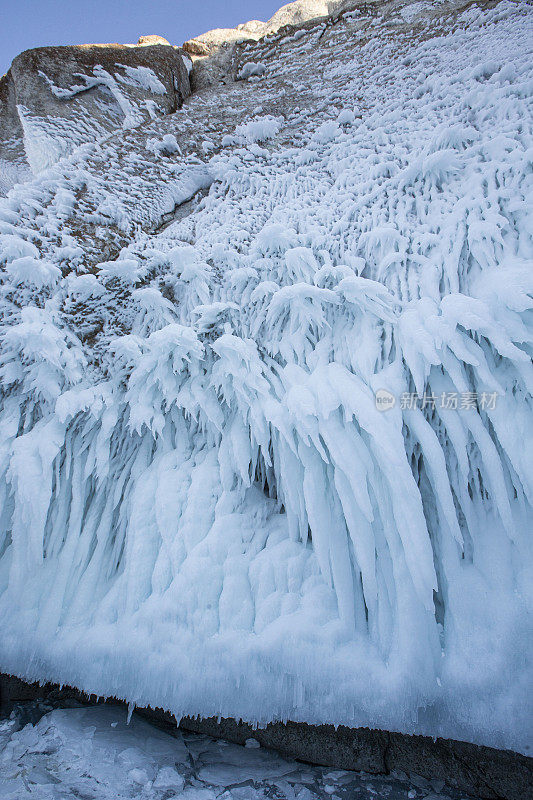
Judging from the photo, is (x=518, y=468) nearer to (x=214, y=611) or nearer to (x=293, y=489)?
(x=293, y=489)

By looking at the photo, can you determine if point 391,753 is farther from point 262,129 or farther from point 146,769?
point 262,129

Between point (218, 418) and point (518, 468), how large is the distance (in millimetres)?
1676

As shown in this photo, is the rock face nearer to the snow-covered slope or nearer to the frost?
the snow-covered slope

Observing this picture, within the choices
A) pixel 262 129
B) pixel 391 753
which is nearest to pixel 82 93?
pixel 262 129

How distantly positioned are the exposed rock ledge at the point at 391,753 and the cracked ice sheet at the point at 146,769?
53 mm

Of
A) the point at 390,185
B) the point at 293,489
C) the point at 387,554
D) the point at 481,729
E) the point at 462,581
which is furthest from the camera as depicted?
the point at 390,185

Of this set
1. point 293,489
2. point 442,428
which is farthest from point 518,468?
point 293,489

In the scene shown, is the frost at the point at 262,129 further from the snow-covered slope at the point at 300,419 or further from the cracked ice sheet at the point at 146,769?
the cracked ice sheet at the point at 146,769

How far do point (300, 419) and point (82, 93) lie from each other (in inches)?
173

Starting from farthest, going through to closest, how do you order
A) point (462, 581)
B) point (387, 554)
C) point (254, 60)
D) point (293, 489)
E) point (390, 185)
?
point (254, 60) < point (390, 185) < point (293, 489) < point (387, 554) < point (462, 581)

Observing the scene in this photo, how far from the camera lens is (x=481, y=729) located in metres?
1.62

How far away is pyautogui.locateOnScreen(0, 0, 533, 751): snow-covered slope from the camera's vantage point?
1.74m

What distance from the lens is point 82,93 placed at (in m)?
3.77

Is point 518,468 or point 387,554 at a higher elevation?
point 518,468
